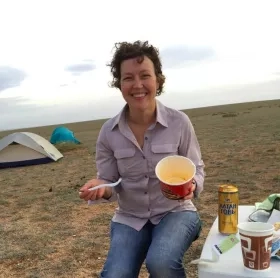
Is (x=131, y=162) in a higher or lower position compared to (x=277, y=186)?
higher

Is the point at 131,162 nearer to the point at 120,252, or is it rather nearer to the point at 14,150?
the point at 120,252

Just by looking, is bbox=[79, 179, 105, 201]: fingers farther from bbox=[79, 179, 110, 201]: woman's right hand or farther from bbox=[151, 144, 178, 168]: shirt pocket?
bbox=[151, 144, 178, 168]: shirt pocket

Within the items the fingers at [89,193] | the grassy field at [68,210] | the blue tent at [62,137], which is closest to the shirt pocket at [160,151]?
the fingers at [89,193]

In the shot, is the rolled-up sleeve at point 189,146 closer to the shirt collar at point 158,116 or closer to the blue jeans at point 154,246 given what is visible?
the shirt collar at point 158,116

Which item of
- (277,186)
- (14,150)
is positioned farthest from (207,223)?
(14,150)

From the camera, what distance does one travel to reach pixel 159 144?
246 centimetres

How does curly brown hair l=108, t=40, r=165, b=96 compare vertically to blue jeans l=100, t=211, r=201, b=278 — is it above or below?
above

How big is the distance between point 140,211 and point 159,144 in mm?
408

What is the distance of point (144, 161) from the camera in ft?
8.01

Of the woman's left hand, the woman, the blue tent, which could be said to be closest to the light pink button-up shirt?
the woman

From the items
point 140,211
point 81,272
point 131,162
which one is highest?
point 131,162

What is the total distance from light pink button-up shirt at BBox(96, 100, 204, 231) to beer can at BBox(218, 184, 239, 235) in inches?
8.0

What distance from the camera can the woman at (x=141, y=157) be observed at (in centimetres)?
232

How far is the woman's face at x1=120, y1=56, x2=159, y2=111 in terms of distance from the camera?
242 cm
